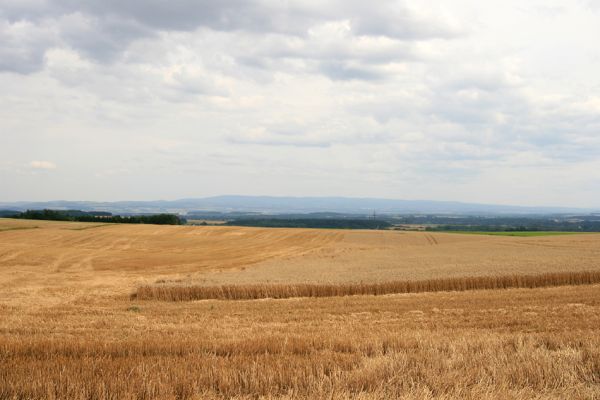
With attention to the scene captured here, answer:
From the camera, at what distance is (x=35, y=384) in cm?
572

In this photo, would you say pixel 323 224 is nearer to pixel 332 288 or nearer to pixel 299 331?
pixel 332 288

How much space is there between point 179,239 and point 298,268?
92.3 feet

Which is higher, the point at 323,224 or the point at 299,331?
the point at 299,331

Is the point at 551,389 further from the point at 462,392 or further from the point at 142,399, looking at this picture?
the point at 142,399

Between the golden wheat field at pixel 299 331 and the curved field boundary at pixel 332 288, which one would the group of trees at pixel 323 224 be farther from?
the curved field boundary at pixel 332 288

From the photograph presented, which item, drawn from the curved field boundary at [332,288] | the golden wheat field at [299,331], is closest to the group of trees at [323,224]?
the golden wheat field at [299,331]

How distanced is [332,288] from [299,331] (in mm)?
10836

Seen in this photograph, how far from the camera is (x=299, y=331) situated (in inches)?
499

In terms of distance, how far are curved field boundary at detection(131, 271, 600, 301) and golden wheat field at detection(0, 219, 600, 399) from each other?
5.4 inches

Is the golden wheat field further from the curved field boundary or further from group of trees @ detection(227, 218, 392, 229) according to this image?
group of trees @ detection(227, 218, 392, 229)

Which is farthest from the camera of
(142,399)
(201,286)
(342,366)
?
(201,286)

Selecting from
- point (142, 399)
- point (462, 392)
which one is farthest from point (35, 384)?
point (462, 392)

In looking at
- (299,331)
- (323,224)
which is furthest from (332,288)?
(323,224)

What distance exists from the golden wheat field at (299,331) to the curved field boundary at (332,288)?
0.45ft
